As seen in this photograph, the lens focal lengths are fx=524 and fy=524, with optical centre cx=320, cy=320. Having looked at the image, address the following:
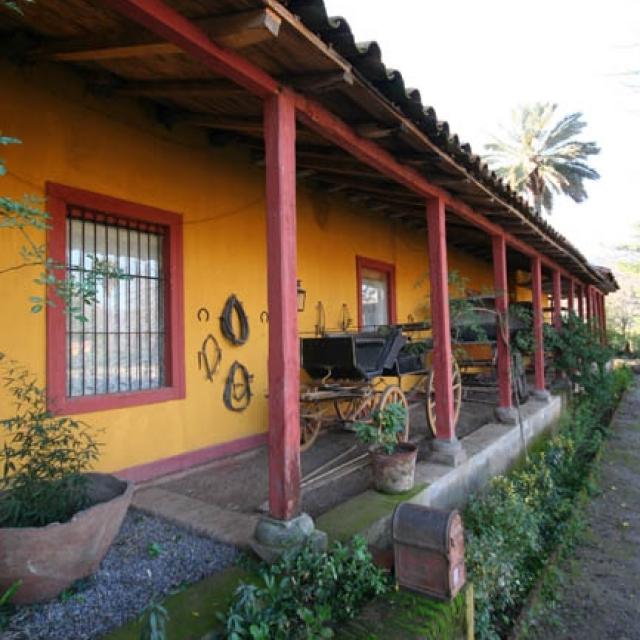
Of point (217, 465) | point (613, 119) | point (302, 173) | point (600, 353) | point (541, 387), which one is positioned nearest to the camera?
point (217, 465)

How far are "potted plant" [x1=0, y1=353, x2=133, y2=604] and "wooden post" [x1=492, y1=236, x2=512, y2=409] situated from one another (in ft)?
15.5

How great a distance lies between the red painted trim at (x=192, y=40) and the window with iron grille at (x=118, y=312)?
1.92m

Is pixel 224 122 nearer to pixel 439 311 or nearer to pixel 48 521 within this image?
pixel 439 311

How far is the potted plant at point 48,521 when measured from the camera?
221 centimetres

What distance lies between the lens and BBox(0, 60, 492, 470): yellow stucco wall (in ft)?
11.8

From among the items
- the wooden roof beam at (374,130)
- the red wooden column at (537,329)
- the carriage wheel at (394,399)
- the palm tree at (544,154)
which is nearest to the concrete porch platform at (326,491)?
the carriage wheel at (394,399)

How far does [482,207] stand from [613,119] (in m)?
1.83

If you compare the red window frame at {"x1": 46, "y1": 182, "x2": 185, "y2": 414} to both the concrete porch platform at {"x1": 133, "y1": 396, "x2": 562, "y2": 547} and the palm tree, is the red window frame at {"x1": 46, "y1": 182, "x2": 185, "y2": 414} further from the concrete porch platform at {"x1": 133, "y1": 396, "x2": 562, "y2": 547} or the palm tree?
the palm tree

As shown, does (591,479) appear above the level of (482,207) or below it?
below

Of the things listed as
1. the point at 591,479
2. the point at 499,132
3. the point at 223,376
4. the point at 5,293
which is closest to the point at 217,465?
the point at 223,376

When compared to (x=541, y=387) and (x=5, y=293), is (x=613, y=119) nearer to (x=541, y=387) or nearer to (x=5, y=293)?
(x=541, y=387)

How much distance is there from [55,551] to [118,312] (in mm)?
2371

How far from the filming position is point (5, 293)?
3.46m

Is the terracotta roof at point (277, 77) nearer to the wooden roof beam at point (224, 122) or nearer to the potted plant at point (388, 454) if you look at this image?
the wooden roof beam at point (224, 122)
